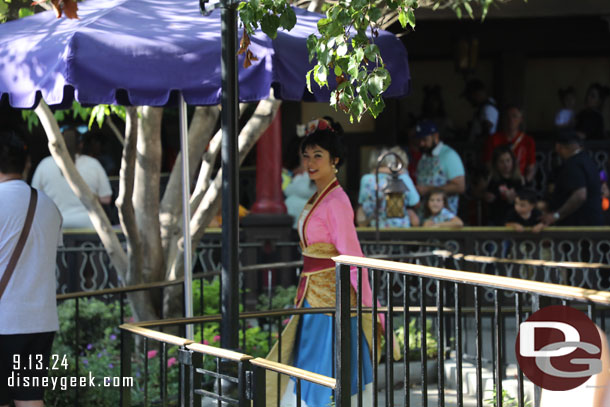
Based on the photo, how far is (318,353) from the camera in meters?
6.44

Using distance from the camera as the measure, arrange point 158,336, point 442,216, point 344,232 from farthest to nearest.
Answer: point 442,216 → point 344,232 → point 158,336

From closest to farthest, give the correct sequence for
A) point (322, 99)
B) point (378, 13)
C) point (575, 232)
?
point (378, 13) → point (322, 99) → point (575, 232)

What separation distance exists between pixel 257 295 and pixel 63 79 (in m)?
5.72

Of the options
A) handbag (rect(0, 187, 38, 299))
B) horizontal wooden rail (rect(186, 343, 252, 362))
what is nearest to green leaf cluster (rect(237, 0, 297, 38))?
horizontal wooden rail (rect(186, 343, 252, 362))

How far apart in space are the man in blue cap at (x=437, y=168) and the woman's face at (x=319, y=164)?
4858 mm

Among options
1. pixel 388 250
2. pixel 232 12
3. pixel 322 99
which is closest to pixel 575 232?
pixel 388 250

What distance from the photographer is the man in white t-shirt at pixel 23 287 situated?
5.48 metres

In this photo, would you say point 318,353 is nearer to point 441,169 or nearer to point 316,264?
point 316,264

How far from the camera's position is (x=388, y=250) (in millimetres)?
10719

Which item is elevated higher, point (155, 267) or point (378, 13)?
point (378, 13)

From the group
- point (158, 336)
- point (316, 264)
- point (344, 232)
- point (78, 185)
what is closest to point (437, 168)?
point (78, 185)

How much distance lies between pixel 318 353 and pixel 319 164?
46.5 inches

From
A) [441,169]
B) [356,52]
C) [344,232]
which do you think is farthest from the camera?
[441,169]

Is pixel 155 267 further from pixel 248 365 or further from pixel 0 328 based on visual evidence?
pixel 248 365
